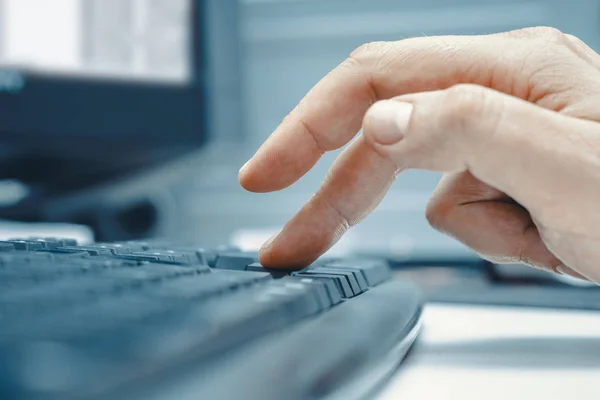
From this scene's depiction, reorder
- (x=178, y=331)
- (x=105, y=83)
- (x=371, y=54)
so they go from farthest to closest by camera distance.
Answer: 1. (x=105, y=83)
2. (x=371, y=54)
3. (x=178, y=331)

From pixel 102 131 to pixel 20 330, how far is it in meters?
0.64

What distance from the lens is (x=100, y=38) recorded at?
0.78 m

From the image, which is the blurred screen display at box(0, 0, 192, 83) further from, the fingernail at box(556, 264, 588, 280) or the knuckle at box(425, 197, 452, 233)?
the fingernail at box(556, 264, 588, 280)

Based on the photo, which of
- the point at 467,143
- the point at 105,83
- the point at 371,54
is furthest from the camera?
the point at 105,83

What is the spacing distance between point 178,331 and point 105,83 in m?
0.63

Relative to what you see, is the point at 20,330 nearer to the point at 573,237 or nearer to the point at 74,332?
the point at 74,332

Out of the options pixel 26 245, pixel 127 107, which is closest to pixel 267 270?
pixel 26 245

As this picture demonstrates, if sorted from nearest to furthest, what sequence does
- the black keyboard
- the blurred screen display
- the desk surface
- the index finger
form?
the black keyboard → the desk surface → the index finger → the blurred screen display

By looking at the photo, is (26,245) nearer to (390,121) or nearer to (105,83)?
(390,121)

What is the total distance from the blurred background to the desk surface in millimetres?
269

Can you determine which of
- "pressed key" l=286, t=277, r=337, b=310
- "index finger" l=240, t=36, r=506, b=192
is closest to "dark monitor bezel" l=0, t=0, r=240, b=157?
"index finger" l=240, t=36, r=506, b=192

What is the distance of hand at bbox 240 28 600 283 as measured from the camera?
0.31 m

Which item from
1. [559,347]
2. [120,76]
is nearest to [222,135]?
[120,76]

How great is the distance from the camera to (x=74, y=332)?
183mm
